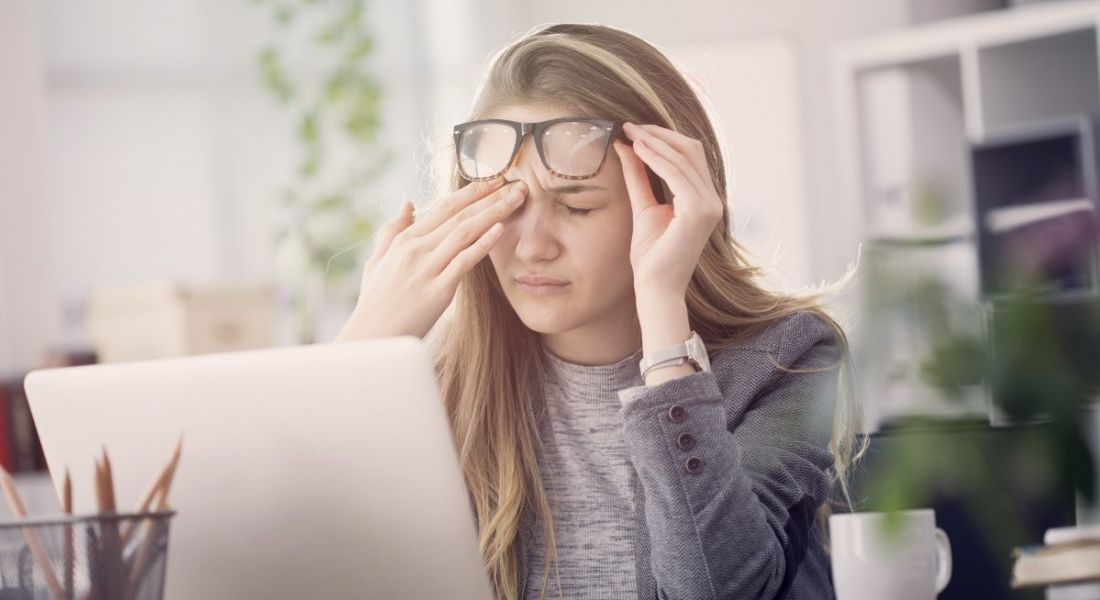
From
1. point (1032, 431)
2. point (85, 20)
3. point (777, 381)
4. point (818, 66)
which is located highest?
point (85, 20)

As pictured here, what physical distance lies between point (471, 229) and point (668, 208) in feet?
0.77

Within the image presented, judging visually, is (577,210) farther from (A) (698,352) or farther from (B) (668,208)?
(A) (698,352)

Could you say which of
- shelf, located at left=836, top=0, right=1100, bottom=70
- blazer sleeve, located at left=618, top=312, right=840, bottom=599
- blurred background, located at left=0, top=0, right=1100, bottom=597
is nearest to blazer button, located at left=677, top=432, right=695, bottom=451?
blazer sleeve, located at left=618, top=312, right=840, bottom=599

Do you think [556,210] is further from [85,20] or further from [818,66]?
[818,66]

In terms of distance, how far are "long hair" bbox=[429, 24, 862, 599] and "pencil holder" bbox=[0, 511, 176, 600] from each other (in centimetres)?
61

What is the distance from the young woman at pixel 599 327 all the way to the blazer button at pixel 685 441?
0.03 m

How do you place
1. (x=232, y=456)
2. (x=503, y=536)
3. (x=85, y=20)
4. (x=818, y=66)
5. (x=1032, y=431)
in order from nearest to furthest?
(x=1032, y=431) < (x=232, y=456) < (x=503, y=536) < (x=85, y=20) < (x=818, y=66)

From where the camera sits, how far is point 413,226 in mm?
1562

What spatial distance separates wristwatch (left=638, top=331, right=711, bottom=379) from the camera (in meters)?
1.29

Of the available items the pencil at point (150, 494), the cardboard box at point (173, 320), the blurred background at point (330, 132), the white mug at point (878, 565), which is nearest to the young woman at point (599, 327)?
the white mug at point (878, 565)

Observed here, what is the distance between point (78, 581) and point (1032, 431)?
26.8 inches

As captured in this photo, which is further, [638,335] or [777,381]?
[638,335]

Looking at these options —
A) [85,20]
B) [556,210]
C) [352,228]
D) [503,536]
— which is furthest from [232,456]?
[85,20]

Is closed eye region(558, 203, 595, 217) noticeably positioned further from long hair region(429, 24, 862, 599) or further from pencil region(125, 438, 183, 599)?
pencil region(125, 438, 183, 599)
